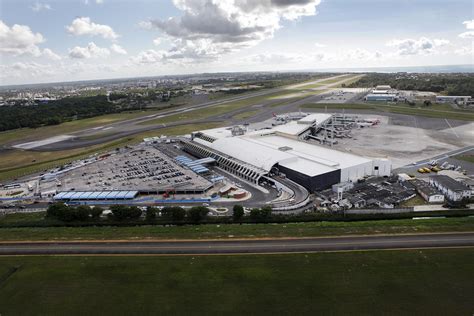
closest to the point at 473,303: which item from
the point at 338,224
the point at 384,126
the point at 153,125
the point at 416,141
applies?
the point at 338,224

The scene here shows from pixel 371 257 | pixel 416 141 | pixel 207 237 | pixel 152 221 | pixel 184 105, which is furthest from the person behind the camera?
pixel 184 105

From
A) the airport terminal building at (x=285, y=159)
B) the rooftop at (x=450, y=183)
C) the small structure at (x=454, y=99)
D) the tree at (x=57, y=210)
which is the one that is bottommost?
the tree at (x=57, y=210)

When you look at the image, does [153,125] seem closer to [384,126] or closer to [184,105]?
[184,105]

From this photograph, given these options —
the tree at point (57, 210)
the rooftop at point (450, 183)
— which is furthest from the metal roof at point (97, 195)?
the rooftop at point (450, 183)

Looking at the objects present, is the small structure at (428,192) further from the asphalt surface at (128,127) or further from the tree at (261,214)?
the asphalt surface at (128,127)

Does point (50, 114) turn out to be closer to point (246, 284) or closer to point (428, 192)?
point (246, 284)

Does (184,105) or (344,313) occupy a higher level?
(184,105)

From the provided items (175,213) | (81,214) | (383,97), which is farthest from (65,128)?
(383,97)
